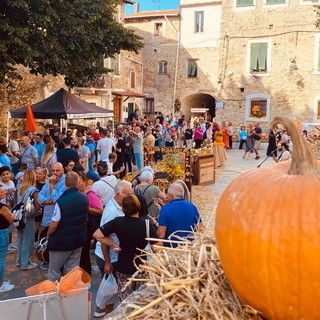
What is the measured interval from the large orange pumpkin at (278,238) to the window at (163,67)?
95.1 feet

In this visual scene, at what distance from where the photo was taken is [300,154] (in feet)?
5.35

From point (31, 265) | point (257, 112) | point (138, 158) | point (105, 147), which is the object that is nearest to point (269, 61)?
point (257, 112)

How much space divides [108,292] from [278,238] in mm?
2819

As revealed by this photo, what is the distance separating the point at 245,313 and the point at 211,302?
0.22 metres

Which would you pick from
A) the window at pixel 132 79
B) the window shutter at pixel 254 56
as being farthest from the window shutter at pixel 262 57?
the window at pixel 132 79

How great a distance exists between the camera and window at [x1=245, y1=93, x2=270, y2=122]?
2602 centimetres

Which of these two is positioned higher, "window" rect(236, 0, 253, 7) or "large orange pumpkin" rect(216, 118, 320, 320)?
"window" rect(236, 0, 253, 7)

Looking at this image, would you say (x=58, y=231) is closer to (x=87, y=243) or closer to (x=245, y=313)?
(x=87, y=243)

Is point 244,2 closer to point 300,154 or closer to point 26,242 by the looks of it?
point 26,242

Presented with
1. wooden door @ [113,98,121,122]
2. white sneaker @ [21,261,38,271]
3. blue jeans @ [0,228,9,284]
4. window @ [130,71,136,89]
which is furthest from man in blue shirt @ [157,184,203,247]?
window @ [130,71,136,89]

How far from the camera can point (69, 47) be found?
11938 millimetres

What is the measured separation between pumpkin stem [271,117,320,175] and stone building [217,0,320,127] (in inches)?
969

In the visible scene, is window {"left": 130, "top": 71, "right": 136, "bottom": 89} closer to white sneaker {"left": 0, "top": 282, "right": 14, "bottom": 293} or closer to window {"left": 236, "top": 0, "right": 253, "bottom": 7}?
window {"left": 236, "top": 0, "right": 253, "bottom": 7}

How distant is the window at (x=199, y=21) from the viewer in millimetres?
28188
